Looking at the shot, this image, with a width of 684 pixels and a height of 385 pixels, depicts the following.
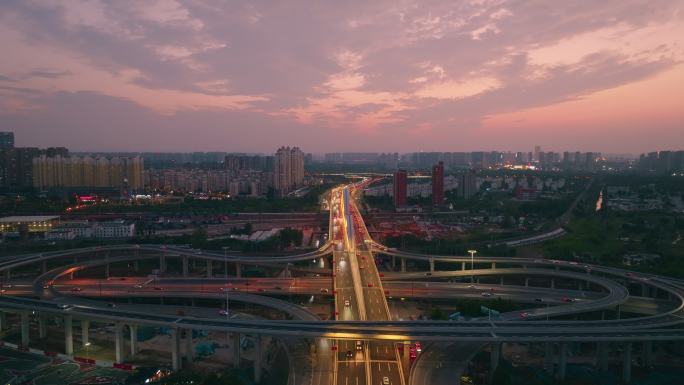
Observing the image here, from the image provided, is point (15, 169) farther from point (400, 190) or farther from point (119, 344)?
point (119, 344)

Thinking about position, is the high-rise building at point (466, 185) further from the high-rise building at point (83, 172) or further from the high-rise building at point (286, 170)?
the high-rise building at point (83, 172)

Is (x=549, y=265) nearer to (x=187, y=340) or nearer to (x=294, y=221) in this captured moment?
(x=187, y=340)

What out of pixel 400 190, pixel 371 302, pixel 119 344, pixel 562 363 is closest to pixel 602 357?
pixel 562 363

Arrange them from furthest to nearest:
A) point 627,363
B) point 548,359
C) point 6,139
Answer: point 6,139 → point 548,359 → point 627,363

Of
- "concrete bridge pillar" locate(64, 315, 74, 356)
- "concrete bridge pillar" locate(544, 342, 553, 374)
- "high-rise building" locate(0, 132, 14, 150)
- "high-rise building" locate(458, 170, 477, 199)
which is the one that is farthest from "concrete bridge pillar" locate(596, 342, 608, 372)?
"high-rise building" locate(0, 132, 14, 150)

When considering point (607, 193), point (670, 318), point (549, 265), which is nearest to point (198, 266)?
point (549, 265)

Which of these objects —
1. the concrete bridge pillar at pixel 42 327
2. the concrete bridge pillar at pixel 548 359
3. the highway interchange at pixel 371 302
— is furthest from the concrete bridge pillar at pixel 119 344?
the concrete bridge pillar at pixel 548 359

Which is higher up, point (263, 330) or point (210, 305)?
point (263, 330)
